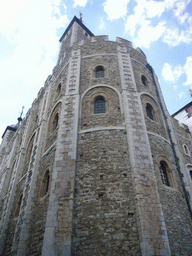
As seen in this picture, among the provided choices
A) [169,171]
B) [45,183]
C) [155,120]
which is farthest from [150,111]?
[45,183]

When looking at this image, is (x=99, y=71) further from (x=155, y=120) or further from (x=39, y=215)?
(x=39, y=215)

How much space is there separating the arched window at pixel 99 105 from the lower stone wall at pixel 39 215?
125 inches

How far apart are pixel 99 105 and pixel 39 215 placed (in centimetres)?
627

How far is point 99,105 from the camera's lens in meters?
12.1

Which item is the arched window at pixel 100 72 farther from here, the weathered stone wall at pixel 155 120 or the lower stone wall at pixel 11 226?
the lower stone wall at pixel 11 226

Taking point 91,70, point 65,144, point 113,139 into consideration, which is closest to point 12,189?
point 65,144

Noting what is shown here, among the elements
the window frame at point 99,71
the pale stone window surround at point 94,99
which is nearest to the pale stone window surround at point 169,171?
the pale stone window surround at point 94,99

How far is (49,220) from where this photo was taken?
322 inches

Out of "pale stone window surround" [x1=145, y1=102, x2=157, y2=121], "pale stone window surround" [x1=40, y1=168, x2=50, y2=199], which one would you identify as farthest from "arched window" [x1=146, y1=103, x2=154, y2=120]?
"pale stone window surround" [x1=40, y1=168, x2=50, y2=199]

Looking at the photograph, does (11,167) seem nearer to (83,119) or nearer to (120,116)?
(83,119)

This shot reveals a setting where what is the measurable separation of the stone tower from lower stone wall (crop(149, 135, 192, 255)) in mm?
41

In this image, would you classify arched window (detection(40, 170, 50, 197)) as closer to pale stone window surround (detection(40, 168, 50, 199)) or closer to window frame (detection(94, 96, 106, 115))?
pale stone window surround (detection(40, 168, 50, 199))

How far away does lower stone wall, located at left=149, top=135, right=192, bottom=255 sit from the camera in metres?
8.18

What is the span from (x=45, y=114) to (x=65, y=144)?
4.53m
